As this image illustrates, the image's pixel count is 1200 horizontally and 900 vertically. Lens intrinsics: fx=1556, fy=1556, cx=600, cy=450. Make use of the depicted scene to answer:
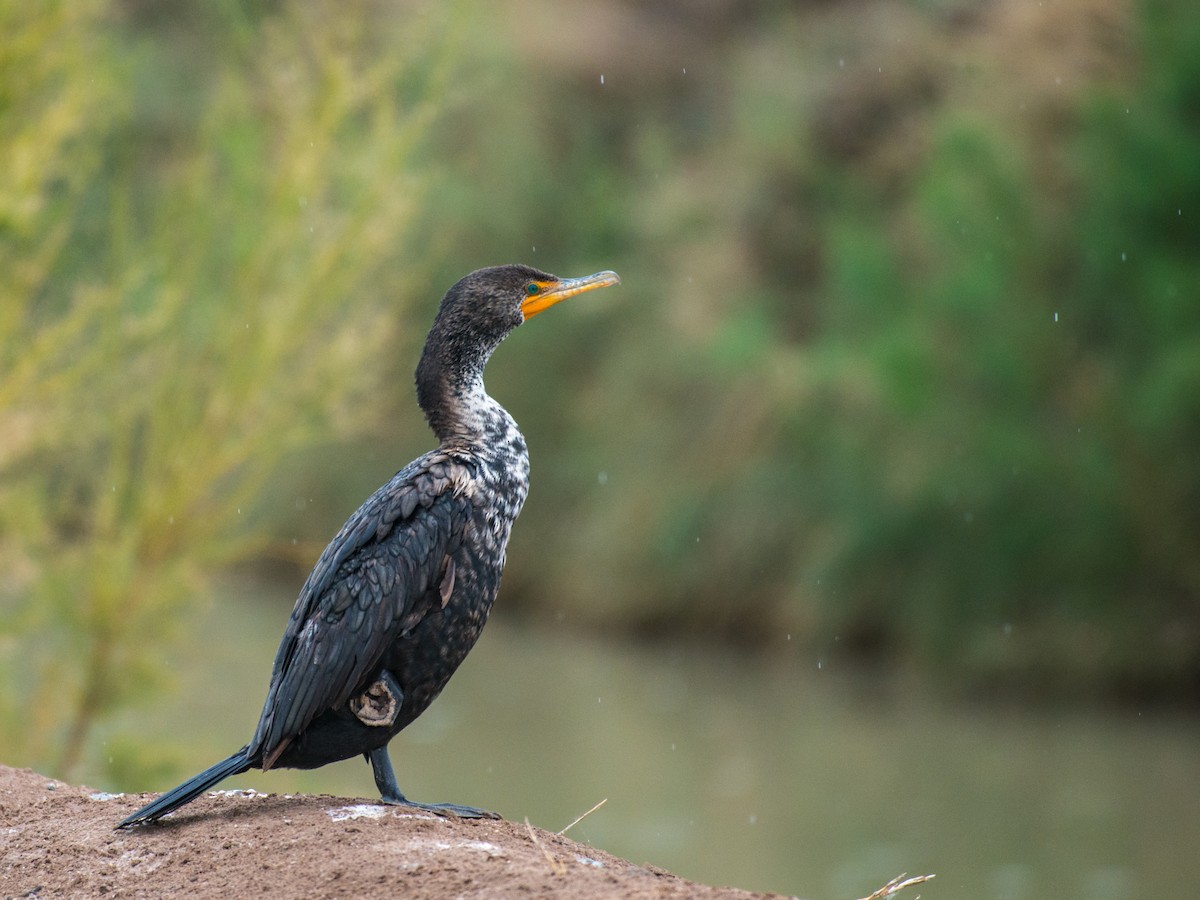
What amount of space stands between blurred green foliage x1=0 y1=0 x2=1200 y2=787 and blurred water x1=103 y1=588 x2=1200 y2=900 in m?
0.76

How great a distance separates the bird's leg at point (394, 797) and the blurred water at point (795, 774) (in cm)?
425

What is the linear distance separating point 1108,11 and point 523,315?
37.9ft

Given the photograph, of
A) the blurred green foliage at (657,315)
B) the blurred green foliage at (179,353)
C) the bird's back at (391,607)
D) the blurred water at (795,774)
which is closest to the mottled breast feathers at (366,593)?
the bird's back at (391,607)

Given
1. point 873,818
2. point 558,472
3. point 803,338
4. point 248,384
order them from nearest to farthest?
1. point 248,384
2. point 873,818
3. point 803,338
4. point 558,472

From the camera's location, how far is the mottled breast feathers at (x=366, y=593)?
369 centimetres

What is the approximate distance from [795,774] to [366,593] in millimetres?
9916

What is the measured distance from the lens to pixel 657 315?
1795 centimetres

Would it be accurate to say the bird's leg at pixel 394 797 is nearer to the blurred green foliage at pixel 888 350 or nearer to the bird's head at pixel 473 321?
the bird's head at pixel 473 321

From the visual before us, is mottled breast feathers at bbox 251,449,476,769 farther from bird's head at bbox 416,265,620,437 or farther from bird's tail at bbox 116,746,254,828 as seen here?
bird's head at bbox 416,265,620,437

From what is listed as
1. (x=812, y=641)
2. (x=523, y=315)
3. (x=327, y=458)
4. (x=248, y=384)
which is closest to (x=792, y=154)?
(x=812, y=641)

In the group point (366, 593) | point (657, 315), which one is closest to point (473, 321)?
point (366, 593)

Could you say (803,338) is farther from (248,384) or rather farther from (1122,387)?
(248,384)

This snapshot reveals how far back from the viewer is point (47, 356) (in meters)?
6.16

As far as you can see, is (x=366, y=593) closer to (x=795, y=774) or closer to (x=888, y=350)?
(x=795, y=774)
